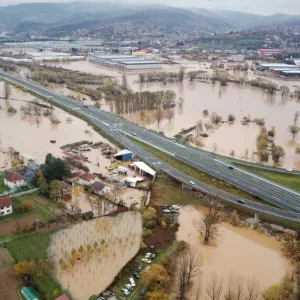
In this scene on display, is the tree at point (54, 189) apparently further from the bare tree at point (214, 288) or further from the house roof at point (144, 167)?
the bare tree at point (214, 288)

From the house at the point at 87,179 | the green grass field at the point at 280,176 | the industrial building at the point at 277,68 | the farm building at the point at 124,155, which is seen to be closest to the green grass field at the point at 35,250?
the house at the point at 87,179

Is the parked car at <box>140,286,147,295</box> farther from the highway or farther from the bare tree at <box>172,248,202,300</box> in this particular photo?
the highway

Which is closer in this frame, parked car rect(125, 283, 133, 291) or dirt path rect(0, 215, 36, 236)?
parked car rect(125, 283, 133, 291)

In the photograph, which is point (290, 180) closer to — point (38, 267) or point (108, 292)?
point (108, 292)

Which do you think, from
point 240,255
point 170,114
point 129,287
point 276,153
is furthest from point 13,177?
point 170,114

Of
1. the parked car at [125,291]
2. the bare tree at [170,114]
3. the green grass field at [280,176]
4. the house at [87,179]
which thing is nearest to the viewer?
the parked car at [125,291]

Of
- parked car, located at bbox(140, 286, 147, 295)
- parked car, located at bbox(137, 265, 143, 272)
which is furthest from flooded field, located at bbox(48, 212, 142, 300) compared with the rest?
parked car, located at bbox(140, 286, 147, 295)
